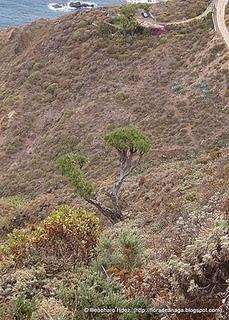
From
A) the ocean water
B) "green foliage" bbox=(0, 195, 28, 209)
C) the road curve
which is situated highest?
the ocean water

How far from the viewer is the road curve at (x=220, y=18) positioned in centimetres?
6328

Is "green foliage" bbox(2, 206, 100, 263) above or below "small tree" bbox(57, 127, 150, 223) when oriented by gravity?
above

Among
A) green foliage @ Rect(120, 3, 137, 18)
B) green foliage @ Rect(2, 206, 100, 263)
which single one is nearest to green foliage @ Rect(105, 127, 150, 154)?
green foliage @ Rect(2, 206, 100, 263)

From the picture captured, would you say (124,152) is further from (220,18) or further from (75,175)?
(220,18)

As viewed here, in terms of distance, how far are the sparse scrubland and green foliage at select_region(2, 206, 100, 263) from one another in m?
0.03

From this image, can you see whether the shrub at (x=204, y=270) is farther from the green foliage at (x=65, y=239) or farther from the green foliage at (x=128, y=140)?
the green foliage at (x=128, y=140)

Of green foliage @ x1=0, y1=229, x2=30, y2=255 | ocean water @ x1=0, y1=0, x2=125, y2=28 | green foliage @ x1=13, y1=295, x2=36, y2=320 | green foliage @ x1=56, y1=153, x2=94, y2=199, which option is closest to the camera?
green foliage @ x1=13, y1=295, x2=36, y2=320

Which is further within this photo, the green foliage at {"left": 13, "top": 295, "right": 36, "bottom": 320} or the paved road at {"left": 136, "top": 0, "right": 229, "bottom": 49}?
the paved road at {"left": 136, "top": 0, "right": 229, "bottom": 49}

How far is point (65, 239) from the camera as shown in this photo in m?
15.1

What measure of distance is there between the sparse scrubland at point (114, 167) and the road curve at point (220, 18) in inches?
45.8

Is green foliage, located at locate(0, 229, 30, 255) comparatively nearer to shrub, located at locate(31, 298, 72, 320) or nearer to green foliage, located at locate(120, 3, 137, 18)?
shrub, located at locate(31, 298, 72, 320)

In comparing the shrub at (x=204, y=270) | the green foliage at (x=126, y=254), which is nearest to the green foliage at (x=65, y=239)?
the green foliage at (x=126, y=254)

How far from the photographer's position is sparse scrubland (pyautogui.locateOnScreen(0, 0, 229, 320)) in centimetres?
1095

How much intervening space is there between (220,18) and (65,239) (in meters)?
57.5
